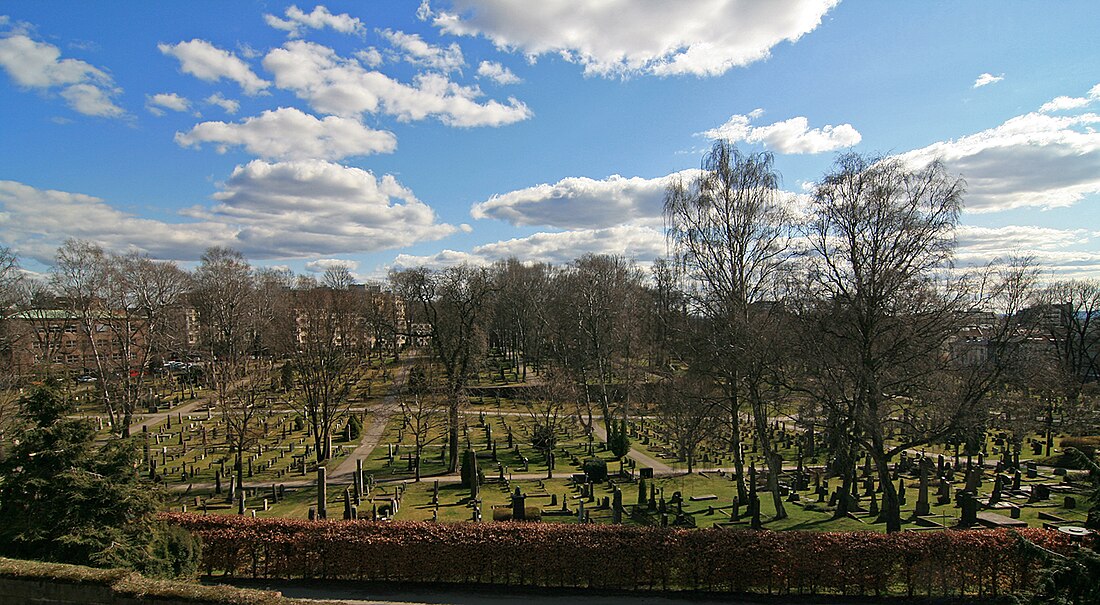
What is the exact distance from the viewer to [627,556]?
12438 millimetres

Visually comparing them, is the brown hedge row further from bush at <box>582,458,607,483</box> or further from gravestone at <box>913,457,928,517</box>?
bush at <box>582,458,607,483</box>

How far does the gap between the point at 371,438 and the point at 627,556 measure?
25.3m

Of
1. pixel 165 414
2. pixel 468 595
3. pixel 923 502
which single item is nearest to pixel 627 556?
pixel 468 595

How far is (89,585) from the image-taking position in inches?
381

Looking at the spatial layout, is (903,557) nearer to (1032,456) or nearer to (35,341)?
(1032,456)

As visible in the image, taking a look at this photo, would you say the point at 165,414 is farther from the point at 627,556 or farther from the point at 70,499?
the point at 627,556

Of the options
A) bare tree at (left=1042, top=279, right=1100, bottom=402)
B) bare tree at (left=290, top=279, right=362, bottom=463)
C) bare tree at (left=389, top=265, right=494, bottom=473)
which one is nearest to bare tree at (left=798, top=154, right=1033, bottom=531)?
bare tree at (left=389, top=265, right=494, bottom=473)

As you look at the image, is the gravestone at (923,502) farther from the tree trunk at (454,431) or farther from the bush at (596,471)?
the tree trunk at (454,431)

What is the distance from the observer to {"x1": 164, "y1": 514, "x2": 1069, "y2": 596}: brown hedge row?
11.8 m

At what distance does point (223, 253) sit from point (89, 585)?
38.9m

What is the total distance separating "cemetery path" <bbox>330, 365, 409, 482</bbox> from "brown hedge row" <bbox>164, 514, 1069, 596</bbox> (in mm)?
12107

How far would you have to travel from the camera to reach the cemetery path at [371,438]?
26156mm

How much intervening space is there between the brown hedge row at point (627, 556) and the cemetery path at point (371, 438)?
12107mm

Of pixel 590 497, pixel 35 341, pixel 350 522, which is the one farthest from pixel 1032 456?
pixel 35 341
